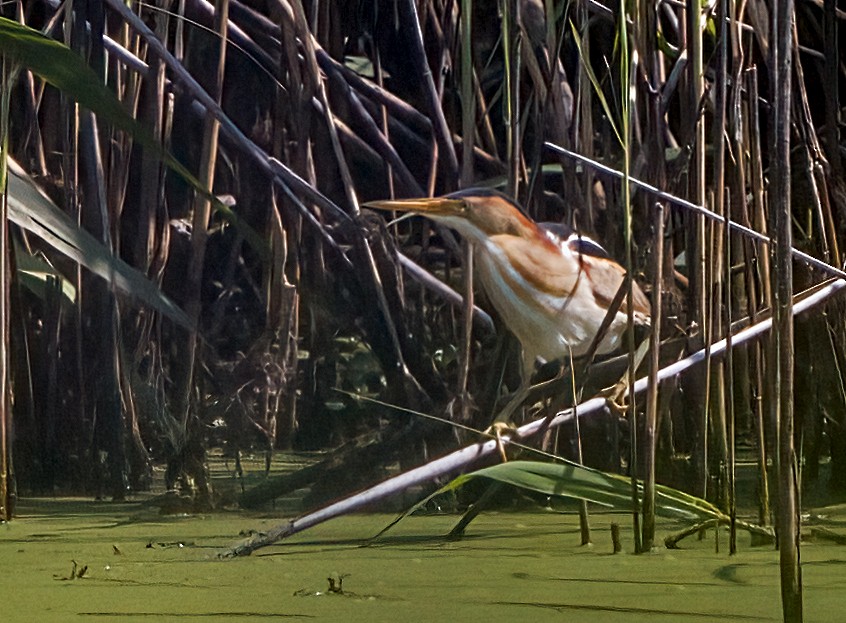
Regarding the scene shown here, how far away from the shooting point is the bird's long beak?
6.53 feet

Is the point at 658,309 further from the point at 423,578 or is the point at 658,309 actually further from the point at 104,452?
the point at 104,452

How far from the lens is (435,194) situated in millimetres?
2020

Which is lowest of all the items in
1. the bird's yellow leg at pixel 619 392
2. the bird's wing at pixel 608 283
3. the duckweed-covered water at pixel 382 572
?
the duckweed-covered water at pixel 382 572

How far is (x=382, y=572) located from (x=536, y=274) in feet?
1.88

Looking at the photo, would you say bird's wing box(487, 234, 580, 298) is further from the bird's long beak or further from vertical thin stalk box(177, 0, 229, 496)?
vertical thin stalk box(177, 0, 229, 496)

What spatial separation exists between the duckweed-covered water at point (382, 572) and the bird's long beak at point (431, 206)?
50 centimetres

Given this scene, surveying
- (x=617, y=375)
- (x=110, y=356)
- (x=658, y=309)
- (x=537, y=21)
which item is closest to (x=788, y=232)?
(x=658, y=309)

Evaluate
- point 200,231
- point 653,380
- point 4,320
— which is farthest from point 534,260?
point 4,320

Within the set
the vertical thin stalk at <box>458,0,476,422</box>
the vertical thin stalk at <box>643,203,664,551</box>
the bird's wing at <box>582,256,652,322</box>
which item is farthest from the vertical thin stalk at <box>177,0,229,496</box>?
the vertical thin stalk at <box>643,203,664,551</box>

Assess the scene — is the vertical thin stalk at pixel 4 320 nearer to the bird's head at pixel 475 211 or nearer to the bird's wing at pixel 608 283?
the bird's head at pixel 475 211

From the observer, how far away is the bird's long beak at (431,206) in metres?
1.99

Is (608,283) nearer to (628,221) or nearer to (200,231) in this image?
(628,221)

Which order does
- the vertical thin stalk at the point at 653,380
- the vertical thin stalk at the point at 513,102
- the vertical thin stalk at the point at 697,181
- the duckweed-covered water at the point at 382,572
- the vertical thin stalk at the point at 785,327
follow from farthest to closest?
the vertical thin stalk at the point at 513,102 < the vertical thin stalk at the point at 697,181 < the vertical thin stalk at the point at 653,380 < the duckweed-covered water at the point at 382,572 < the vertical thin stalk at the point at 785,327

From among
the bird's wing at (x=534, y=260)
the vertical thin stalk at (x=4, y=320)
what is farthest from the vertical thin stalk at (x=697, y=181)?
the vertical thin stalk at (x=4, y=320)
